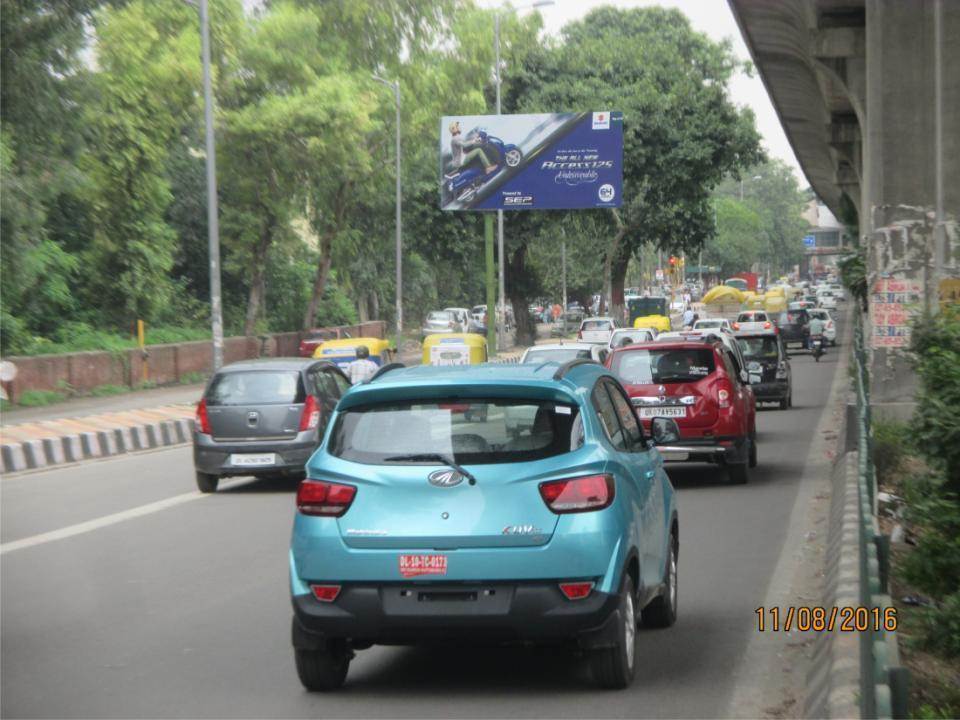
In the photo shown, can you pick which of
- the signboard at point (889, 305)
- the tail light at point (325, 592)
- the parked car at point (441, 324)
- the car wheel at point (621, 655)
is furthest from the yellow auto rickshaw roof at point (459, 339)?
the parked car at point (441, 324)

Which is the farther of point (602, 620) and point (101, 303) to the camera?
point (101, 303)

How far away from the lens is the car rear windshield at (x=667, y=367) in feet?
56.6

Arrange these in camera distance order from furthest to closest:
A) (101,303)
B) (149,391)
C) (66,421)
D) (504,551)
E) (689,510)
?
(101,303) → (149,391) → (66,421) → (689,510) → (504,551)

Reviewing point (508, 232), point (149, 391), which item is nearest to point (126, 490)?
point (149, 391)

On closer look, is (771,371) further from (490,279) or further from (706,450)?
(490,279)

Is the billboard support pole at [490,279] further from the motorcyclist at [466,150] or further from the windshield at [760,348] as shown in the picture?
the windshield at [760,348]

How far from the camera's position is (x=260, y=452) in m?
17.6

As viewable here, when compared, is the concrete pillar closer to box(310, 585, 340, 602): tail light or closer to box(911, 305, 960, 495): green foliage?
box(911, 305, 960, 495): green foliage

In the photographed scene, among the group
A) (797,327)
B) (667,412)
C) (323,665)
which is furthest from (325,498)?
(797,327)

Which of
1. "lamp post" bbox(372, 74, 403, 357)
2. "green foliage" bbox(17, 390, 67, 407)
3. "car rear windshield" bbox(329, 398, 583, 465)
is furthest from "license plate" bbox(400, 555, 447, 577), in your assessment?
"lamp post" bbox(372, 74, 403, 357)

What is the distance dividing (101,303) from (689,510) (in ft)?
113

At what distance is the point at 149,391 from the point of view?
40.8m

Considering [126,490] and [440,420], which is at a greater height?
[440,420]

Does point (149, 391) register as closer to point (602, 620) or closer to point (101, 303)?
point (101, 303)
